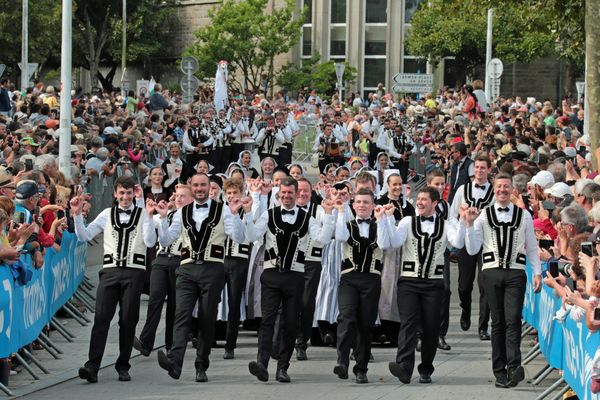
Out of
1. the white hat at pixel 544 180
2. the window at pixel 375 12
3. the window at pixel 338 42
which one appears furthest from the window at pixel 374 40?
the white hat at pixel 544 180

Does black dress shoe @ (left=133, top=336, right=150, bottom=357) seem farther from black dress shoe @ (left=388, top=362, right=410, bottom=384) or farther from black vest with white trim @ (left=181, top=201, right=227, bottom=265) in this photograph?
black dress shoe @ (left=388, top=362, right=410, bottom=384)

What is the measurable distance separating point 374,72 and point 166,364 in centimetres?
5766

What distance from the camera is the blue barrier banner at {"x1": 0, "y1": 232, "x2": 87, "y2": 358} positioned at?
37.7ft

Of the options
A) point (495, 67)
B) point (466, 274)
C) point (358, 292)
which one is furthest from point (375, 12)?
point (358, 292)

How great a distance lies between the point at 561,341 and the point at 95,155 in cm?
1409

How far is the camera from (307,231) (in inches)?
507

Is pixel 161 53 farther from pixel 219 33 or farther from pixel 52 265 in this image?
pixel 52 265

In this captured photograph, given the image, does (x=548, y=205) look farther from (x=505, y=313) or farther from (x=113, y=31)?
(x=113, y=31)

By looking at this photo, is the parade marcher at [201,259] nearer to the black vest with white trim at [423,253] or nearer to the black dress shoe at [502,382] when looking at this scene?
the black vest with white trim at [423,253]

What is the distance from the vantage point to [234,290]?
1384 centimetres

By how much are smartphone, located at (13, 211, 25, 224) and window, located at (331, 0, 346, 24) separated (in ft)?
187

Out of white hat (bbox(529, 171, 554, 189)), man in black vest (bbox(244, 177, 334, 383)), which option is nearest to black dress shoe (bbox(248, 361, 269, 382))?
man in black vest (bbox(244, 177, 334, 383))

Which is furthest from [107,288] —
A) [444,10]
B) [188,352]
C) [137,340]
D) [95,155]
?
[444,10]

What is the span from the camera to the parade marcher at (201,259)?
12477mm
